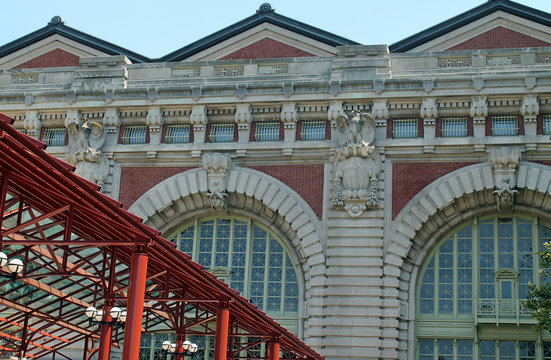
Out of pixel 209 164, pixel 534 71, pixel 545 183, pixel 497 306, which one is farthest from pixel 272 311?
pixel 534 71

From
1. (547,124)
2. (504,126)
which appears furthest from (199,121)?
(547,124)

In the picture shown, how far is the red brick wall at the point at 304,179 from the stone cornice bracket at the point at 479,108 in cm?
671

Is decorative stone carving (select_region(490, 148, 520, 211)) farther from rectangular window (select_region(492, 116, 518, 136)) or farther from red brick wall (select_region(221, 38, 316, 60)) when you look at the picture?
red brick wall (select_region(221, 38, 316, 60))

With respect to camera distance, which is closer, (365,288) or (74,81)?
(365,288)

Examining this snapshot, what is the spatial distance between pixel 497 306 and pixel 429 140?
7255mm

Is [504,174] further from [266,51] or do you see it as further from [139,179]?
[139,179]

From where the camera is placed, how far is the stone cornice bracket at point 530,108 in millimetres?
34344

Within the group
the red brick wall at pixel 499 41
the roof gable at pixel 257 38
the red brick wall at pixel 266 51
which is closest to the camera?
the red brick wall at pixel 499 41

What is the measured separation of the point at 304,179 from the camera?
36.2 meters

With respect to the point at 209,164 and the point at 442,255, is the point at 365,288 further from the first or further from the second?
the point at 209,164

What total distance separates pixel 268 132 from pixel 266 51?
5.04 meters

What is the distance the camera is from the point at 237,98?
37281 millimetres

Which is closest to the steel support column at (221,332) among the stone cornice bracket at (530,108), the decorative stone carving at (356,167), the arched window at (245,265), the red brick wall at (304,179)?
the arched window at (245,265)

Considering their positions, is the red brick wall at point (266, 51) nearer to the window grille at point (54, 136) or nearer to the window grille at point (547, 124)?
the window grille at point (54, 136)
